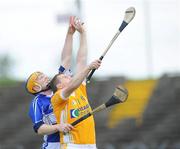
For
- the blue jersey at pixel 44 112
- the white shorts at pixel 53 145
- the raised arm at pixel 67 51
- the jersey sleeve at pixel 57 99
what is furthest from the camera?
the raised arm at pixel 67 51

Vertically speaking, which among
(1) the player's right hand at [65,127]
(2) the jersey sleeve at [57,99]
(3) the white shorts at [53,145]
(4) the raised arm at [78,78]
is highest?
(4) the raised arm at [78,78]

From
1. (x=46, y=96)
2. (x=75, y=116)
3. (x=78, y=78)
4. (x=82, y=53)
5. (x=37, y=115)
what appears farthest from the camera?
(x=46, y=96)

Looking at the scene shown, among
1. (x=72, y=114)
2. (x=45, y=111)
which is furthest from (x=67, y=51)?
(x=72, y=114)

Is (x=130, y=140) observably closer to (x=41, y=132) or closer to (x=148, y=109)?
(x=148, y=109)

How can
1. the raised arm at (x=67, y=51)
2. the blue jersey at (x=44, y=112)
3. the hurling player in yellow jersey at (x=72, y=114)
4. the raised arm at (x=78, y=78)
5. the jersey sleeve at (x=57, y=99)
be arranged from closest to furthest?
1. the raised arm at (x=78, y=78)
2. the jersey sleeve at (x=57, y=99)
3. the hurling player in yellow jersey at (x=72, y=114)
4. the blue jersey at (x=44, y=112)
5. the raised arm at (x=67, y=51)

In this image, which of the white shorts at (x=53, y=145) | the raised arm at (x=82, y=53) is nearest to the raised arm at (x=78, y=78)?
the raised arm at (x=82, y=53)

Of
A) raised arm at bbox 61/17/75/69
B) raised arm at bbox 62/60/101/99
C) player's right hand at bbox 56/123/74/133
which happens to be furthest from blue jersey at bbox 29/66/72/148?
raised arm at bbox 62/60/101/99

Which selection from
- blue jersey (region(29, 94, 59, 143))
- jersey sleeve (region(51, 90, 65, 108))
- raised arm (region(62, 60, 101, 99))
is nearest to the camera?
raised arm (region(62, 60, 101, 99))

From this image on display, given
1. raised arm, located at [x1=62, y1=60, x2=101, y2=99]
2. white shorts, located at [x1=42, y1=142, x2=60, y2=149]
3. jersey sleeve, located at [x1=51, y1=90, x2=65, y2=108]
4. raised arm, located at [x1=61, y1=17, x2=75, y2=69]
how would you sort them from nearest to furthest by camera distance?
raised arm, located at [x1=62, y1=60, x2=101, y2=99] < jersey sleeve, located at [x1=51, y1=90, x2=65, y2=108] < white shorts, located at [x1=42, y1=142, x2=60, y2=149] < raised arm, located at [x1=61, y1=17, x2=75, y2=69]

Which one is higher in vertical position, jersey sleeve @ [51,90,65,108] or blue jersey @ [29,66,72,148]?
jersey sleeve @ [51,90,65,108]

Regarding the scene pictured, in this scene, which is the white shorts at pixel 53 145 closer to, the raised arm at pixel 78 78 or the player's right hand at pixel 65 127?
the player's right hand at pixel 65 127

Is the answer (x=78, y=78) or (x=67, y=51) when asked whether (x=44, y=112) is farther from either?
(x=78, y=78)

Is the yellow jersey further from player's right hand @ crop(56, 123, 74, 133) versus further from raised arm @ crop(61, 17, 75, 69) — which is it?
raised arm @ crop(61, 17, 75, 69)

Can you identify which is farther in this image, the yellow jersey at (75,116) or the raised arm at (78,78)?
the yellow jersey at (75,116)
